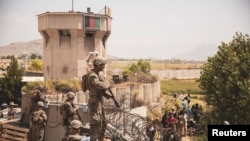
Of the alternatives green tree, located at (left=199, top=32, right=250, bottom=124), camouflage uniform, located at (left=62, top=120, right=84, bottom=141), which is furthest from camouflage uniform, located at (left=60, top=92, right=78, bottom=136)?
green tree, located at (left=199, top=32, right=250, bottom=124)

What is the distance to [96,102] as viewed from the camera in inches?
354

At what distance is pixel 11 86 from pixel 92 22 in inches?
363

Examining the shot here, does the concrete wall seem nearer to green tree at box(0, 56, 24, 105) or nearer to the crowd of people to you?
green tree at box(0, 56, 24, 105)

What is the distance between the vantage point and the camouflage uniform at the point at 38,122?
12.0m

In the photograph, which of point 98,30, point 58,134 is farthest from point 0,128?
point 98,30

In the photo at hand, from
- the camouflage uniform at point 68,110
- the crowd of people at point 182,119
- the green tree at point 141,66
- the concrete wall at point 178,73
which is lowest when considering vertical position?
the crowd of people at point 182,119

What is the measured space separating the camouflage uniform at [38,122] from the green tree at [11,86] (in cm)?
1558

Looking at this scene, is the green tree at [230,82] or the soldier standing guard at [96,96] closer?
the soldier standing guard at [96,96]

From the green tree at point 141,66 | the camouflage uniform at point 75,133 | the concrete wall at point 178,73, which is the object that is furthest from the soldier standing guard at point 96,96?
the concrete wall at point 178,73

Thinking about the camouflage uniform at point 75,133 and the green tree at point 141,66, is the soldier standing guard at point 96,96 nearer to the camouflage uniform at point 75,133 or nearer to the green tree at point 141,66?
the camouflage uniform at point 75,133

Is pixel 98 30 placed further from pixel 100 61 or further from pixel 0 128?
pixel 100 61

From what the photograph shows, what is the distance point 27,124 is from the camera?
1574 centimetres

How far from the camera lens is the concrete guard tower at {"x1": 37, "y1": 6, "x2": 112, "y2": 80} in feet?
99.8

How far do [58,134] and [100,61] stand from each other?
20.9 feet
